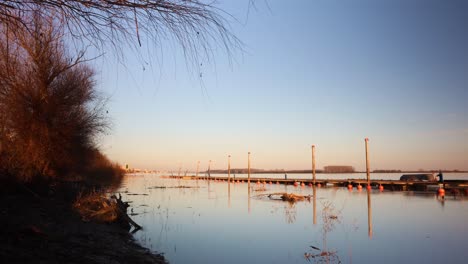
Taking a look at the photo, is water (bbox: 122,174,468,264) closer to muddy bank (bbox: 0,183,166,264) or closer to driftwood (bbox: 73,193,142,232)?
driftwood (bbox: 73,193,142,232)

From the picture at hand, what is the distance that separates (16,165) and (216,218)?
40.4 feet

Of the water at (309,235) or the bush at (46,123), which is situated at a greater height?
the bush at (46,123)

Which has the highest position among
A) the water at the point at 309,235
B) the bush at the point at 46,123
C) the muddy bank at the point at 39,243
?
the bush at the point at 46,123

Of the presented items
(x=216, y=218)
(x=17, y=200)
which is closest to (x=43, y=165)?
(x=17, y=200)

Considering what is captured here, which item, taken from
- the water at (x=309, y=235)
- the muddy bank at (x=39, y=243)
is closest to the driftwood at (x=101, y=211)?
the water at (x=309, y=235)

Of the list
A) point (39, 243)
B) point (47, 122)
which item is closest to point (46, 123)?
point (47, 122)

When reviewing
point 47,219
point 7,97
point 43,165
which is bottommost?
point 47,219

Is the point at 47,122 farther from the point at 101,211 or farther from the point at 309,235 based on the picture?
the point at 309,235

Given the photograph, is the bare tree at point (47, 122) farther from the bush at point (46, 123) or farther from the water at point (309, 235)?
the water at point (309, 235)

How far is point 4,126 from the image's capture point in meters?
14.7

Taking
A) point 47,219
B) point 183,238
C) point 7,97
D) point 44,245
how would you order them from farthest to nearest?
point 183,238
point 7,97
point 47,219
point 44,245

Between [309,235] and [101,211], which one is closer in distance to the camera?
[101,211]

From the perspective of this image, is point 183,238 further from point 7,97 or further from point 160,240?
point 7,97

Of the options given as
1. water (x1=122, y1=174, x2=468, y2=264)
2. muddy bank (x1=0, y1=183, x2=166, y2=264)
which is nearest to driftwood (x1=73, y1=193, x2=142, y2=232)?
water (x1=122, y1=174, x2=468, y2=264)
